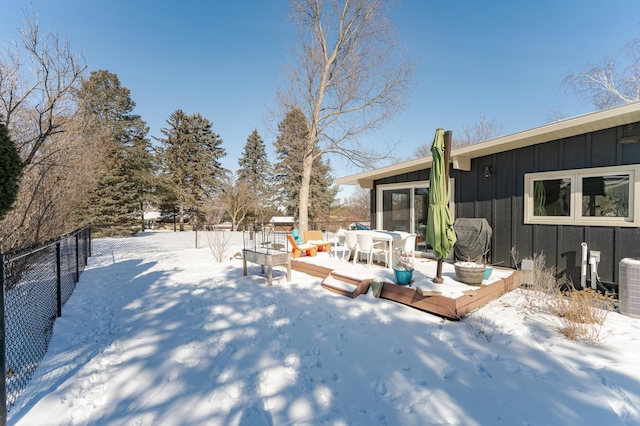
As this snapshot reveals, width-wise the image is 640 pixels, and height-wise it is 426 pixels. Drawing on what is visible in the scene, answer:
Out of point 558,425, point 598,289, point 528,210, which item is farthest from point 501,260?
point 558,425

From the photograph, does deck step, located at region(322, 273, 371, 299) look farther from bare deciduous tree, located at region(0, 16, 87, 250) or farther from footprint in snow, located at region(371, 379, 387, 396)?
bare deciduous tree, located at region(0, 16, 87, 250)

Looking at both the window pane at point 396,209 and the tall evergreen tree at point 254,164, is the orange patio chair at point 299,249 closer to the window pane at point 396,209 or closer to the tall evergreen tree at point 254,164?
the window pane at point 396,209

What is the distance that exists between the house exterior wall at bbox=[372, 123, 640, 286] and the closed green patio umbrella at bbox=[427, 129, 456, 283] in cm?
228

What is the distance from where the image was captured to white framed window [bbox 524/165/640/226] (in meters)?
4.34

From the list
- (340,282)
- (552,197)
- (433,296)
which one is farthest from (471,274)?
(552,197)

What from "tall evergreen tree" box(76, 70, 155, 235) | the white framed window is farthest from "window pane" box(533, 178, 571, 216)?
"tall evergreen tree" box(76, 70, 155, 235)

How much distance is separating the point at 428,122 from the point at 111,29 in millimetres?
12733

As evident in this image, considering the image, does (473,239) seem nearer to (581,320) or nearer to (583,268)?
(583,268)

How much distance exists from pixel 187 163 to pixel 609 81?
27.4 meters

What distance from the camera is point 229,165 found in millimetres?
27219

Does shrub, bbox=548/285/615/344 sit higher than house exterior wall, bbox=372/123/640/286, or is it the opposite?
house exterior wall, bbox=372/123/640/286

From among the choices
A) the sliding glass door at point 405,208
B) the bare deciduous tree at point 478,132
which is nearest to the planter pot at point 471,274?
the sliding glass door at point 405,208

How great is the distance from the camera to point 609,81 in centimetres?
1327

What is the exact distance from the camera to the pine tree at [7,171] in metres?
3.13
